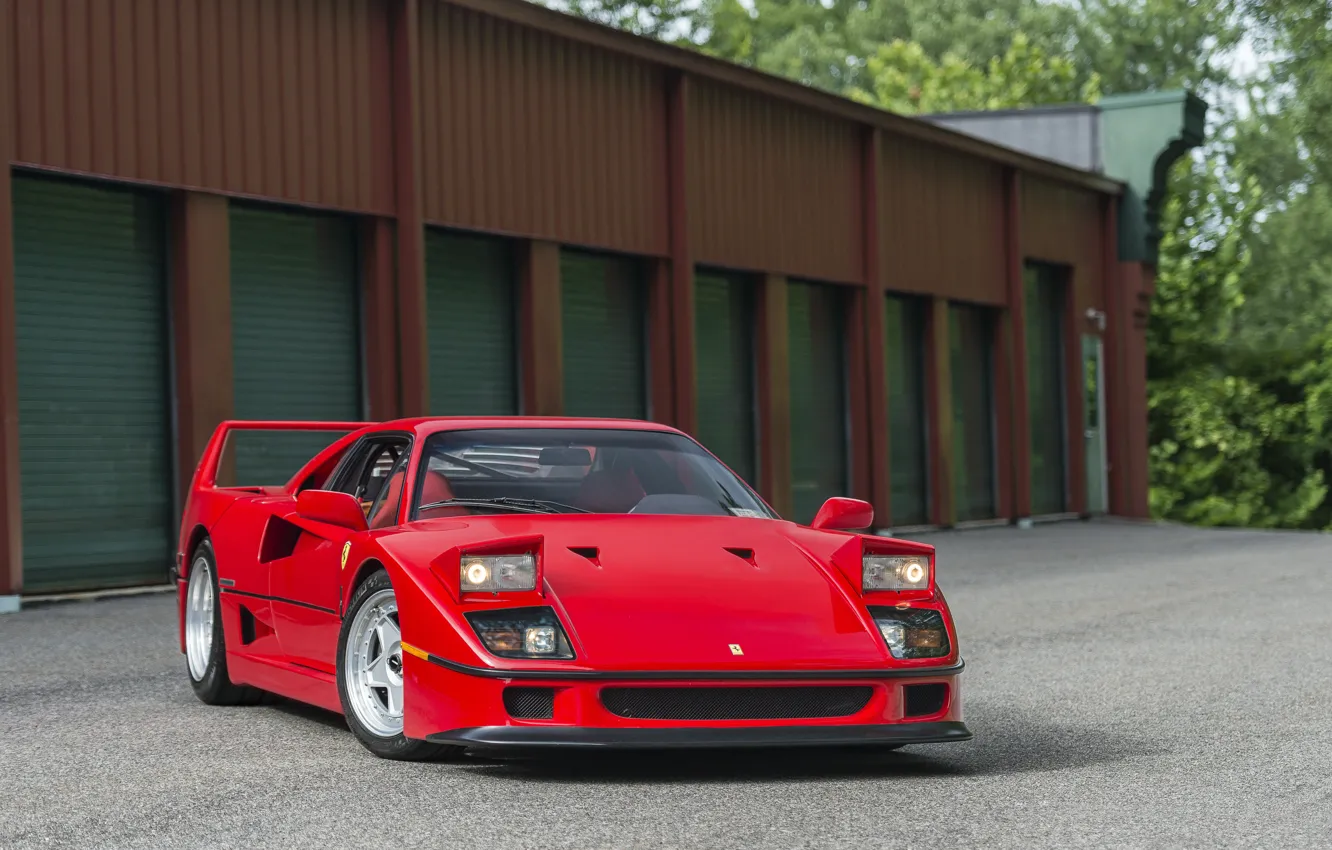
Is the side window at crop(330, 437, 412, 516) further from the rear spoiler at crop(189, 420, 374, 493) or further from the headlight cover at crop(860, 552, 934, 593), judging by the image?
the headlight cover at crop(860, 552, 934, 593)

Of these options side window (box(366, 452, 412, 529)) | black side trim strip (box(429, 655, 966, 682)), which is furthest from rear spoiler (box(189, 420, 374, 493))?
black side trim strip (box(429, 655, 966, 682))

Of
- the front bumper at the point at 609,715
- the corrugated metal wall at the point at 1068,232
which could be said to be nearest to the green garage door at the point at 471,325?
the front bumper at the point at 609,715

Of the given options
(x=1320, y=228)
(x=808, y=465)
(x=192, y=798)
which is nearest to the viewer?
(x=192, y=798)

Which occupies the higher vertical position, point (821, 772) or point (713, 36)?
point (713, 36)

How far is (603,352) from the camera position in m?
19.4

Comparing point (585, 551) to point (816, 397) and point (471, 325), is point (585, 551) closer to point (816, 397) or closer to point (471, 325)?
point (471, 325)

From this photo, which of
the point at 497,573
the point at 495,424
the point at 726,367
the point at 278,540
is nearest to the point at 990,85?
the point at 726,367

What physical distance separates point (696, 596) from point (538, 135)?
1252 centimetres

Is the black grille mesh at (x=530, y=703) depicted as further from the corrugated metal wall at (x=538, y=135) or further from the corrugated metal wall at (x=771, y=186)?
the corrugated metal wall at (x=771, y=186)

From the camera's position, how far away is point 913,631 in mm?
6172

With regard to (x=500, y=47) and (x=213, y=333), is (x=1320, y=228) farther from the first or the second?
(x=213, y=333)

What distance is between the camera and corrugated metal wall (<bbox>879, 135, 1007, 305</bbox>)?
24.4 meters

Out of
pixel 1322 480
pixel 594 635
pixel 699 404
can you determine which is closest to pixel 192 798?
pixel 594 635

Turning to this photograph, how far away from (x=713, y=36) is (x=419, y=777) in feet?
175
